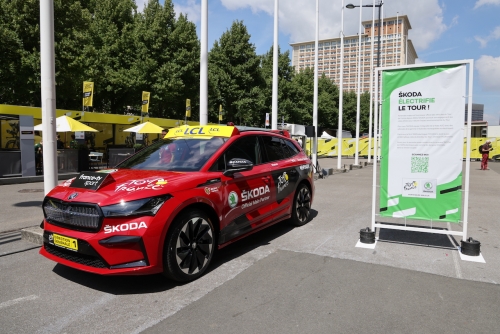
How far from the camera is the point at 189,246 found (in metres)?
4.20

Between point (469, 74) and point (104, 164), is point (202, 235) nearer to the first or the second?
point (469, 74)

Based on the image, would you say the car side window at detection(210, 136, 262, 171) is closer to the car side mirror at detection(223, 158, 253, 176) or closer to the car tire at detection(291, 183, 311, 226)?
the car side mirror at detection(223, 158, 253, 176)

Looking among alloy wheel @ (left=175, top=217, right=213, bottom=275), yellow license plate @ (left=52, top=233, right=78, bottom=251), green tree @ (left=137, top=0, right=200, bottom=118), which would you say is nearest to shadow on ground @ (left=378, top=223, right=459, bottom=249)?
alloy wheel @ (left=175, top=217, right=213, bottom=275)

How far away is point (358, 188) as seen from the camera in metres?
13.2

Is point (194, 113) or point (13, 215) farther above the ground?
point (194, 113)

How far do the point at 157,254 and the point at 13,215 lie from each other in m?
5.93

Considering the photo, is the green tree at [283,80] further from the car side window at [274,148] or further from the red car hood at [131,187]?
the red car hood at [131,187]

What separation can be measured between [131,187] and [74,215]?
0.65m

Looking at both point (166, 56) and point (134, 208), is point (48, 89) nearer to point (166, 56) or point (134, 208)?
point (134, 208)

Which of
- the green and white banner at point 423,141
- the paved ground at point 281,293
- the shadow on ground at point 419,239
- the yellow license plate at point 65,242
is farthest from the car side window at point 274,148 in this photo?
the yellow license plate at point 65,242

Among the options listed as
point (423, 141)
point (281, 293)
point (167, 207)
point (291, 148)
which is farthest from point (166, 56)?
point (281, 293)

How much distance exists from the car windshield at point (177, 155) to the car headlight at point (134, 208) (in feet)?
3.10

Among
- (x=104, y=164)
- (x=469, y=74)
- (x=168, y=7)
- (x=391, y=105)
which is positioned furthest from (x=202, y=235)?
(x=168, y=7)

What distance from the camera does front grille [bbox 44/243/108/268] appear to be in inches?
150
